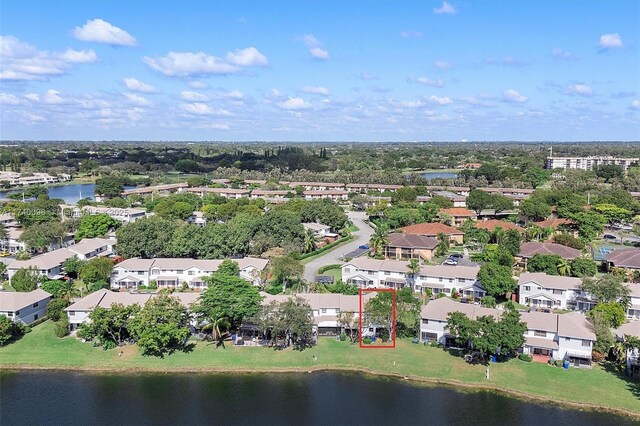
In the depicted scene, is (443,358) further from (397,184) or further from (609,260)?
(397,184)

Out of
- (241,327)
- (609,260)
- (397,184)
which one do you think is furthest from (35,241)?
(397,184)

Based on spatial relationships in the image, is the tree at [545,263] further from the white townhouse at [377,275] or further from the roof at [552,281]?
the white townhouse at [377,275]

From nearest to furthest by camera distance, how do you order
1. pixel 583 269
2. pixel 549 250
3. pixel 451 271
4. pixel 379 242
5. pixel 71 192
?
pixel 583 269
pixel 451 271
pixel 549 250
pixel 379 242
pixel 71 192

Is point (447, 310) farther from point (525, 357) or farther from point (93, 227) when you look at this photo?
point (93, 227)

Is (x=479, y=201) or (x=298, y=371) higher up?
(x=479, y=201)

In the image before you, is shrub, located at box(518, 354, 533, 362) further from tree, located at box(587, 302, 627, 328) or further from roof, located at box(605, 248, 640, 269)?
roof, located at box(605, 248, 640, 269)

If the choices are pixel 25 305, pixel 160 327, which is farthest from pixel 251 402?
pixel 25 305
